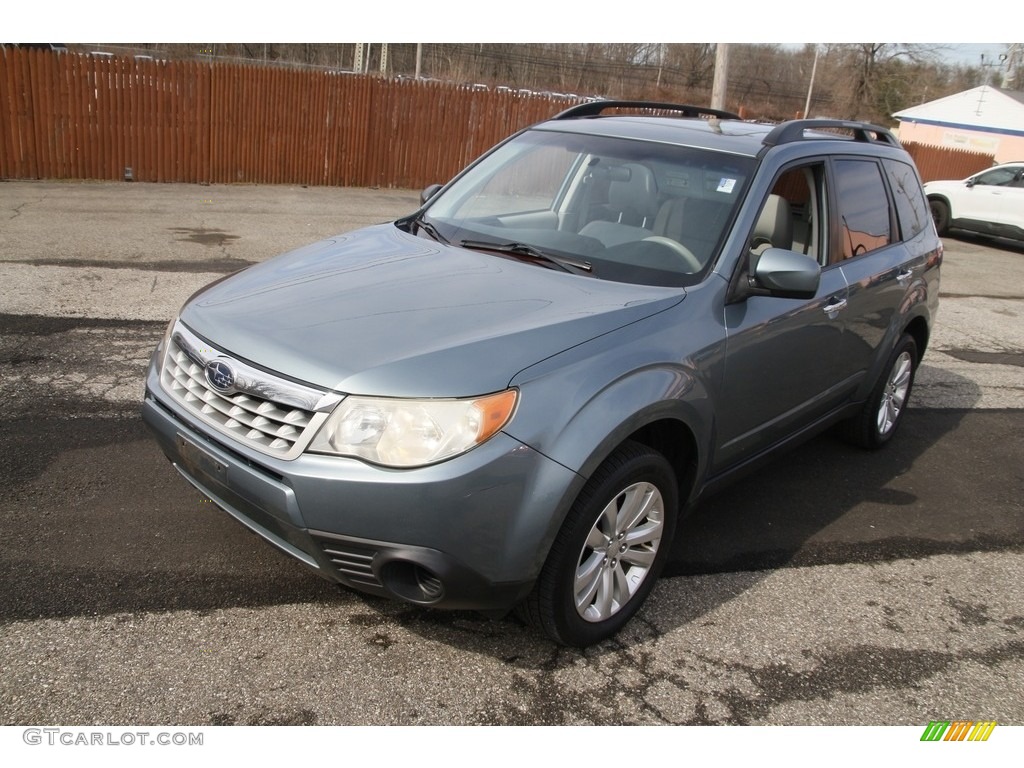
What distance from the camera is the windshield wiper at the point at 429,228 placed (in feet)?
13.2

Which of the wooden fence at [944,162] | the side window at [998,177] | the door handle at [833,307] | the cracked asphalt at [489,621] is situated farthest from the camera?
the wooden fence at [944,162]

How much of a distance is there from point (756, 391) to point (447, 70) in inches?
1862

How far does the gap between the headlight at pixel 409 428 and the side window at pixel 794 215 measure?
1.68m

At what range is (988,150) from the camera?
3681 centimetres

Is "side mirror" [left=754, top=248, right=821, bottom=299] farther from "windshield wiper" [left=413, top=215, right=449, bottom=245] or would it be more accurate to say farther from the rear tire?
the rear tire

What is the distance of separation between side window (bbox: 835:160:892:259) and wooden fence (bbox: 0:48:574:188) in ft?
41.5

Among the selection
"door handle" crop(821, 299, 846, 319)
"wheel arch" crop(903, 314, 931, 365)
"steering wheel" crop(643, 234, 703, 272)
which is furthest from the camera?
"wheel arch" crop(903, 314, 931, 365)

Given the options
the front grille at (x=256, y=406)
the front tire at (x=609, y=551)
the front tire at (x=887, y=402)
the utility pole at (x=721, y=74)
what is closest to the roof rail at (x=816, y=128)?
the front tire at (x=887, y=402)

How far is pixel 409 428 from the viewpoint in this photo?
8.59ft

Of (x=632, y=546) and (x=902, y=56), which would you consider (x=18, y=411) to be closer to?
Result: (x=632, y=546)

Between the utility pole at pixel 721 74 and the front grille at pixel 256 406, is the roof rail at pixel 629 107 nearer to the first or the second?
the front grille at pixel 256 406

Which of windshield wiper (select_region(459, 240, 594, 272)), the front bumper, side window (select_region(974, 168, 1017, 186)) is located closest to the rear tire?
side window (select_region(974, 168, 1017, 186))

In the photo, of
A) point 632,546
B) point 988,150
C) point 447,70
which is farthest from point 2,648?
point 447,70

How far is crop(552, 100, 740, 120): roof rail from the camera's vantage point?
486 cm
